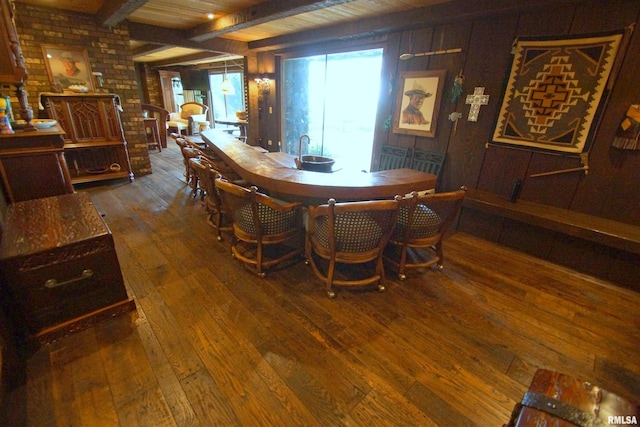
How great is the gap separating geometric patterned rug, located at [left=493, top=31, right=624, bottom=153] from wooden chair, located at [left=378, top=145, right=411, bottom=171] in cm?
117

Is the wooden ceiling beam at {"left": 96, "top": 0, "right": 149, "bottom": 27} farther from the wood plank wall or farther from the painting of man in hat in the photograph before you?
the painting of man in hat

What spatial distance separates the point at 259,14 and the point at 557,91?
3480 mm

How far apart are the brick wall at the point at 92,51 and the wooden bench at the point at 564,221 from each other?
549 cm

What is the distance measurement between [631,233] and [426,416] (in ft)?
7.87

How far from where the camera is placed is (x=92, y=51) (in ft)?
14.1

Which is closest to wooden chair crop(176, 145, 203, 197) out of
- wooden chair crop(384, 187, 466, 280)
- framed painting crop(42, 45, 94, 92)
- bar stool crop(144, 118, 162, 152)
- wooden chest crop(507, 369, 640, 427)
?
framed painting crop(42, 45, 94, 92)

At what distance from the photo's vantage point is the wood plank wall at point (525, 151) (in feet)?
7.70

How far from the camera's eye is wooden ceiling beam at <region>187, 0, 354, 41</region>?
2.96 meters

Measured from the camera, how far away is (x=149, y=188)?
4.53 m

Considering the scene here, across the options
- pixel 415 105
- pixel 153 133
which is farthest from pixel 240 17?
pixel 153 133

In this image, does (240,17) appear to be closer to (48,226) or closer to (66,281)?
(48,226)

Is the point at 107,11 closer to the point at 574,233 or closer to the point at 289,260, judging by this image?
the point at 289,260

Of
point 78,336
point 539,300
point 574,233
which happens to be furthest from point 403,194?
point 78,336

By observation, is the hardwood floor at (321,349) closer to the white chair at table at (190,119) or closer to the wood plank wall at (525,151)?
the wood plank wall at (525,151)
